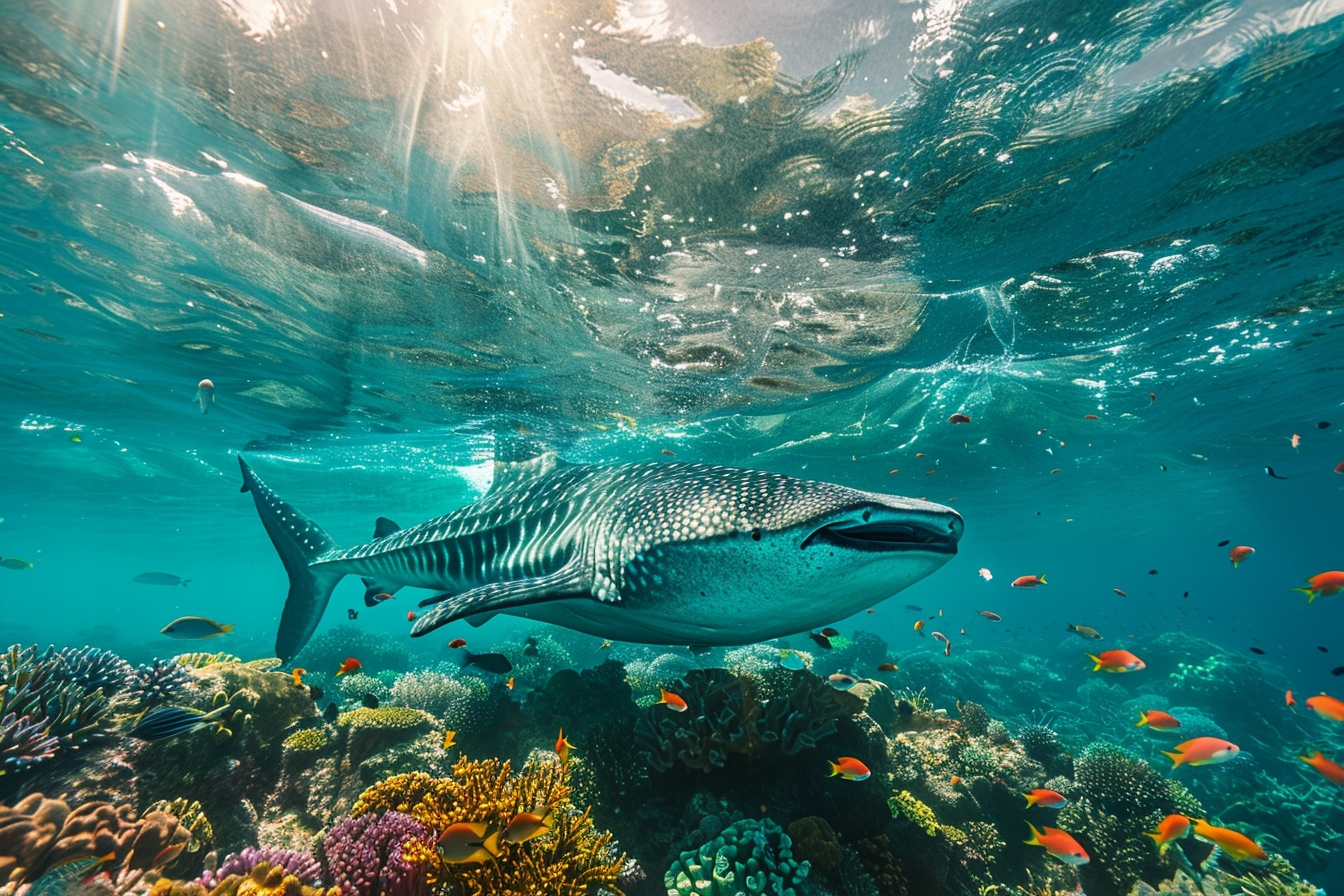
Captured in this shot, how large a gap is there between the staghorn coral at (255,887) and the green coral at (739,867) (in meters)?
2.35

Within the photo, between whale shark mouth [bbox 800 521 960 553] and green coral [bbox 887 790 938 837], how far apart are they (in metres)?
3.99

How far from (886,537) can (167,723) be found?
586cm

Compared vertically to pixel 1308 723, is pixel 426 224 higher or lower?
higher

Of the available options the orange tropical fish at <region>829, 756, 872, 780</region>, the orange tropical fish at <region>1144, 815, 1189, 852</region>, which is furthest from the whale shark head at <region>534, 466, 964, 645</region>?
the orange tropical fish at <region>1144, 815, 1189, 852</region>

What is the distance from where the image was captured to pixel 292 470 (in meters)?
24.1

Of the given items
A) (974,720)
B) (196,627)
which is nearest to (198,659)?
(196,627)

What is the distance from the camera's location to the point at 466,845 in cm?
281

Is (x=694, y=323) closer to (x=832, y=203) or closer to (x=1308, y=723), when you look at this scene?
(x=832, y=203)

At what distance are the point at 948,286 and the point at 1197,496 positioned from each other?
35.5m

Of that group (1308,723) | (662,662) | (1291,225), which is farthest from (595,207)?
(1308,723)

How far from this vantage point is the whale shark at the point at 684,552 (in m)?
2.47

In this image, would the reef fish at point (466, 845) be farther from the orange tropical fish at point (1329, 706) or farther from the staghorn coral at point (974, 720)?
the staghorn coral at point (974, 720)

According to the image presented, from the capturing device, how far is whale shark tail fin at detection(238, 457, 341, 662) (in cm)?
627

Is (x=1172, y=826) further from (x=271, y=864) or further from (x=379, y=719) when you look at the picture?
(x=379, y=719)
